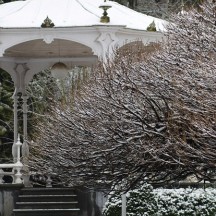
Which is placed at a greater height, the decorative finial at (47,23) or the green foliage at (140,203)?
the decorative finial at (47,23)

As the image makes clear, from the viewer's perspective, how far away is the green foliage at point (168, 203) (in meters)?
18.3

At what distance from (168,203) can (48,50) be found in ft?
22.3

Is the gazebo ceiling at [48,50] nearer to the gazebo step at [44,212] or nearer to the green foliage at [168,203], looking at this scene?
the gazebo step at [44,212]

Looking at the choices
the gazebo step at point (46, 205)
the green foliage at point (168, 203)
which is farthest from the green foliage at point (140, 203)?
the gazebo step at point (46, 205)

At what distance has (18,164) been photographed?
21.5 m

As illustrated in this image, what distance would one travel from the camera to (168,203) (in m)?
18.4

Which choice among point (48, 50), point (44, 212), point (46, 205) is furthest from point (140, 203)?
point (48, 50)

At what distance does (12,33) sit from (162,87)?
730 centimetres

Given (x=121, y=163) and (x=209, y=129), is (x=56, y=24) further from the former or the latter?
(x=209, y=129)

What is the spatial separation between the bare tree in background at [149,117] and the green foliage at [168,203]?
10.3ft

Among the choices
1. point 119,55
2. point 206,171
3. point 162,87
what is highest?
point 119,55

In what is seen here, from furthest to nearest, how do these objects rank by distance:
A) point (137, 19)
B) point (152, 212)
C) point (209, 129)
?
point (137, 19), point (152, 212), point (209, 129)

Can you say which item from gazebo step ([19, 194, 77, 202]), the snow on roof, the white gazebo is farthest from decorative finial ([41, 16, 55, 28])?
gazebo step ([19, 194, 77, 202])

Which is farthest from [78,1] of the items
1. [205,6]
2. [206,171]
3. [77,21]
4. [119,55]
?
[206,171]
